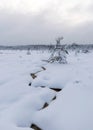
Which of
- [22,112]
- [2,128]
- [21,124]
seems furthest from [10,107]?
[2,128]

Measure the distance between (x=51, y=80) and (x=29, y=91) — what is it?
95 centimetres

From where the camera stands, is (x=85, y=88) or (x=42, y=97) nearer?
(x=42, y=97)

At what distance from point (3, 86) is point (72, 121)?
2191mm

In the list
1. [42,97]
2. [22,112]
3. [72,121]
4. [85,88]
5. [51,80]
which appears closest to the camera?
[72,121]

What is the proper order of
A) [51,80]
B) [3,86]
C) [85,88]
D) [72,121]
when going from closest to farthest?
1. [72,121]
2. [85,88]
3. [3,86]
4. [51,80]

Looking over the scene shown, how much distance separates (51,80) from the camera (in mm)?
5391

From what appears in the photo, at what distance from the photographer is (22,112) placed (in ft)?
11.4

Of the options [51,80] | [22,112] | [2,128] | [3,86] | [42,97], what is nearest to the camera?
[2,128]

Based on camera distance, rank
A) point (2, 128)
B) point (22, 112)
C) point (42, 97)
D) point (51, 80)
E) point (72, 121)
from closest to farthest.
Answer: point (2, 128), point (72, 121), point (22, 112), point (42, 97), point (51, 80)

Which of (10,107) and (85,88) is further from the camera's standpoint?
(85,88)

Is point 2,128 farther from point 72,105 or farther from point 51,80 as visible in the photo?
point 51,80

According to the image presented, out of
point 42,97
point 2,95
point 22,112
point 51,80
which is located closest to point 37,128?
point 22,112

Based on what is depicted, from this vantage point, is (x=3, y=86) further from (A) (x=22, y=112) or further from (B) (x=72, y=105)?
(B) (x=72, y=105)

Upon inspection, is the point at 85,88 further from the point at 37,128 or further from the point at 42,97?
the point at 37,128
